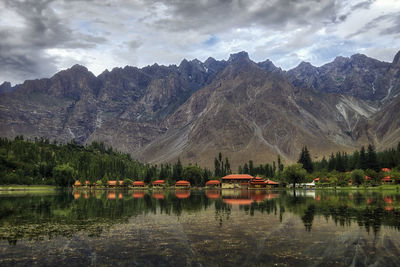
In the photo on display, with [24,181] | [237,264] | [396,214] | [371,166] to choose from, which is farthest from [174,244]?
[371,166]

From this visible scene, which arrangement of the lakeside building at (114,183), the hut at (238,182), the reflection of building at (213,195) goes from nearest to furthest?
1. the reflection of building at (213,195)
2. the hut at (238,182)
3. the lakeside building at (114,183)

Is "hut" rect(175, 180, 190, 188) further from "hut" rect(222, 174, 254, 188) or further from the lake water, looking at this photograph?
the lake water

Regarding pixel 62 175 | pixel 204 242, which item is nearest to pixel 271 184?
pixel 62 175

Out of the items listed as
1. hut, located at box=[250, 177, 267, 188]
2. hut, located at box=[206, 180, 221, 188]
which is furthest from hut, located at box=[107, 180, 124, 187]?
hut, located at box=[250, 177, 267, 188]

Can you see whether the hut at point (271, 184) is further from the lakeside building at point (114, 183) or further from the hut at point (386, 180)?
the lakeside building at point (114, 183)

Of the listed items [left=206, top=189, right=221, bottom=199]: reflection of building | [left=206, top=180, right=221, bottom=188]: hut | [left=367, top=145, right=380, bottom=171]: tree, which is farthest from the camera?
[left=206, top=180, right=221, bottom=188]: hut

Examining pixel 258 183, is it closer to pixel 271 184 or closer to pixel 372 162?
pixel 271 184

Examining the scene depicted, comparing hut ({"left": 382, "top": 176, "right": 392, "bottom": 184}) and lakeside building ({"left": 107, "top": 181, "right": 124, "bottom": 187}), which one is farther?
lakeside building ({"left": 107, "top": 181, "right": 124, "bottom": 187})

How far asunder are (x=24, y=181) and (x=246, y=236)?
150383 mm

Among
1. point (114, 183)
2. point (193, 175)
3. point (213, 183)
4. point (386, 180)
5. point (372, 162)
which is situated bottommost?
point (213, 183)

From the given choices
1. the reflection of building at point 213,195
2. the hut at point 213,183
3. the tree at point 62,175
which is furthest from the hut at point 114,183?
the reflection of building at point 213,195

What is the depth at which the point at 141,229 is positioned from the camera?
1337 inches

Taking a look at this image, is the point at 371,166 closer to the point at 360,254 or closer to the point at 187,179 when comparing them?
the point at 187,179

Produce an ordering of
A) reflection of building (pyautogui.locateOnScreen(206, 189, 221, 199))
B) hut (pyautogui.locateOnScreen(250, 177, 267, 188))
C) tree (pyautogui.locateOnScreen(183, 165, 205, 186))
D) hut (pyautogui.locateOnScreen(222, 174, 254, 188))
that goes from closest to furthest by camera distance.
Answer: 1. reflection of building (pyautogui.locateOnScreen(206, 189, 221, 199))
2. hut (pyautogui.locateOnScreen(250, 177, 267, 188))
3. hut (pyautogui.locateOnScreen(222, 174, 254, 188))
4. tree (pyautogui.locateOnScreen(183, 165, 205, 186))
